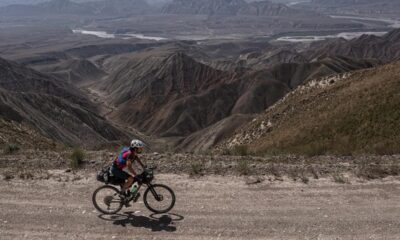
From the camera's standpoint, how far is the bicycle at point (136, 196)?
13.1 m

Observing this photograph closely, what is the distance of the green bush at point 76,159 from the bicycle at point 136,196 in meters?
3.99

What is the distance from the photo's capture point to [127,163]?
41.5 feet

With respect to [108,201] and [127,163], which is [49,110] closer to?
[108,201]

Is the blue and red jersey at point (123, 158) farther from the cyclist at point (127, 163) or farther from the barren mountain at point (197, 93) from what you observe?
the barren mountain at point (197, 93)

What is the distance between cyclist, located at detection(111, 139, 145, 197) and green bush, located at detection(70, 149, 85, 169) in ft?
15.3

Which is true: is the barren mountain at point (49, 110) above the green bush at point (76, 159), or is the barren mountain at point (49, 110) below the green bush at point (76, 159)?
below

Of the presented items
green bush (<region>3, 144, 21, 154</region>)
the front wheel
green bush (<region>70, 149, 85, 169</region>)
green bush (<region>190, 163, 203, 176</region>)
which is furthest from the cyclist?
green bush (<region>3, 144, 21, 154</region>)

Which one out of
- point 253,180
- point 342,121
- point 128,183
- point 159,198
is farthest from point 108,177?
point 342,121

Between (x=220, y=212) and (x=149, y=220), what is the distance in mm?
1881

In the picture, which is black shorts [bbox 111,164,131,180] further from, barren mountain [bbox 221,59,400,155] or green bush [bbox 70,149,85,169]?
barren mountain [bbox 221,59,400,155]

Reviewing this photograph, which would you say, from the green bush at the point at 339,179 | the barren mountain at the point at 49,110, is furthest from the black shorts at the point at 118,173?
the barren mountain at the point at 49,110

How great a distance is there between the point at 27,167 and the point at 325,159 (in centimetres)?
1088

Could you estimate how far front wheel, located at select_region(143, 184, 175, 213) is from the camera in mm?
13180

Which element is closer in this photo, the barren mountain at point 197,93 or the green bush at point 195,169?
the green bush at point 195,169
